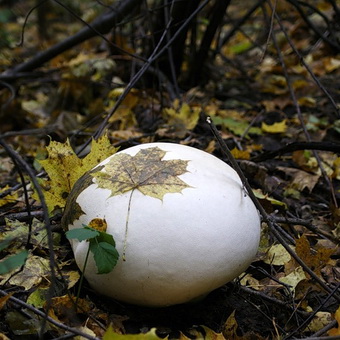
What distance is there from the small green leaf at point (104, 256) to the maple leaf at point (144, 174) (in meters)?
0.21

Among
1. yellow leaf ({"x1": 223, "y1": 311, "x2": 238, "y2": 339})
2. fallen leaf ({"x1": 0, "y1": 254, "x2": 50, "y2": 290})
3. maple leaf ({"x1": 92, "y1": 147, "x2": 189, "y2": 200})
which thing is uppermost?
maple leaf ({"x1": 92, "y1": 147, "x2": 189, "y2": 200})

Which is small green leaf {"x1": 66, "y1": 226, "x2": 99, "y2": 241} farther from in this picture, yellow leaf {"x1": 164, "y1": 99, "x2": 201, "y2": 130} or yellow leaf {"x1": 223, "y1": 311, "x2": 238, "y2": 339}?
yellow leaf {"x1": 164, "y1": 99, "x2": 201, "y2": 130}

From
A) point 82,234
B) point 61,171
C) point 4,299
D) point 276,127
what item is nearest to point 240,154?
point 276,127

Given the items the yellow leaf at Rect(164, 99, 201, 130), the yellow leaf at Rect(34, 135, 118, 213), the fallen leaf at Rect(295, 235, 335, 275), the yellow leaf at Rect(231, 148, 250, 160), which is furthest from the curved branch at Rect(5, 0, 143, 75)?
the fallen leaf at Rect(295, 235, 335, 275)

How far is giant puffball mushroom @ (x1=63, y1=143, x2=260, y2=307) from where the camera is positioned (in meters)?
1.62

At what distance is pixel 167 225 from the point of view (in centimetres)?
162

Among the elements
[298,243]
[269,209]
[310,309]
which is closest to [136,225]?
[298,243]

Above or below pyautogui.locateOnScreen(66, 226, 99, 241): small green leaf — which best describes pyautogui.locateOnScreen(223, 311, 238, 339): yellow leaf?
below

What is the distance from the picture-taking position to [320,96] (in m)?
4.39

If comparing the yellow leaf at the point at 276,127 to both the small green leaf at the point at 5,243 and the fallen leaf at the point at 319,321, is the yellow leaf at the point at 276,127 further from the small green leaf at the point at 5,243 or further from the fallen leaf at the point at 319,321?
the small green leaf at the point at 5,243

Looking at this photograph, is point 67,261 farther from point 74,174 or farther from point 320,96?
point 320,96

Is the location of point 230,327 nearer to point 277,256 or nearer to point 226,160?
point 277,256

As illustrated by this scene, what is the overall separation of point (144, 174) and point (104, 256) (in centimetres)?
35

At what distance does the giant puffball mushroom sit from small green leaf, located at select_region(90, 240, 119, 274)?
1.4 inches
